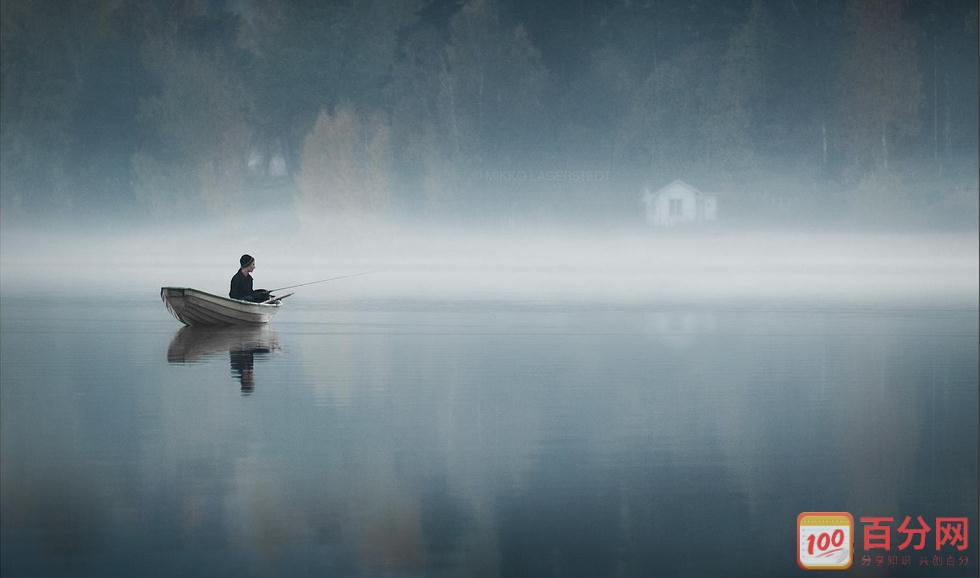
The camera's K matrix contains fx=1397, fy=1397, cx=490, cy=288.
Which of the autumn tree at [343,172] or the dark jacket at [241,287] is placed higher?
the autumn tree at [343,172]

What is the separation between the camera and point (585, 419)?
13.5m

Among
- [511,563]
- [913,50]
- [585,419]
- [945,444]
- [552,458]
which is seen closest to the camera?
[511,563]

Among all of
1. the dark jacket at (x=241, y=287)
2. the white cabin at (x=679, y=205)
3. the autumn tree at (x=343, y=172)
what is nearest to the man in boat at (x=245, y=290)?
the dark jacket at (x=241, y=287)

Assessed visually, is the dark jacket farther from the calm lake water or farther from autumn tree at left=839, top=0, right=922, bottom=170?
autumn tree at left=839, top=0, right=922, bottom=170

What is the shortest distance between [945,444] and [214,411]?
22.4 ft

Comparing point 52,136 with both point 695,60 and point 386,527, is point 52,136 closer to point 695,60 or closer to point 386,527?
point 695,60

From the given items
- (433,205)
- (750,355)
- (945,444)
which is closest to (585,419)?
(945,444)

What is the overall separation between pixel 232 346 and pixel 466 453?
9899 millimetres

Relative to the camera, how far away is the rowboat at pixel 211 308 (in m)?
22.8

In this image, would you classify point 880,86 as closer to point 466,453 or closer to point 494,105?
point 494,105

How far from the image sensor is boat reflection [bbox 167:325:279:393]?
57.6 ft

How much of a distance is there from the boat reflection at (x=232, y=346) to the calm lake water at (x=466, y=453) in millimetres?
129

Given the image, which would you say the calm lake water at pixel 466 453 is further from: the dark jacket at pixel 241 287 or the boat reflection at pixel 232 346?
the dark jacket at pixel 241 287

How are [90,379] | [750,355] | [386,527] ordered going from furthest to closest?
[750,355]
[90,379]
[386,527]
